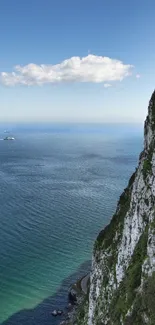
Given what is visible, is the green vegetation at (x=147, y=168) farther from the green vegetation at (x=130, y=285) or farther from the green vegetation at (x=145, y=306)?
the green vegetation at (x=145, y=306)

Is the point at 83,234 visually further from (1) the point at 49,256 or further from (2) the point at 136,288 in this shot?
(2) the point at 136,288

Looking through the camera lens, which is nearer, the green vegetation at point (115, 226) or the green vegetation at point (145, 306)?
the green vegetation at point (145, 306)

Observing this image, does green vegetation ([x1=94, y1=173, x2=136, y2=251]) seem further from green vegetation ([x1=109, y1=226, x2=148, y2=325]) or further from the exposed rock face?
green vegetation ([x1=109, y1=226, x2=148, y2=325])

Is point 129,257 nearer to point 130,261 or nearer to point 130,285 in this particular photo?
point 130,261

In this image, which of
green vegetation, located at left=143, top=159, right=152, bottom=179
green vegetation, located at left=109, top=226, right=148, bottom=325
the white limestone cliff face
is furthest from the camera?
green vegetation, located at left=143, top=159, right=152, bottom=179

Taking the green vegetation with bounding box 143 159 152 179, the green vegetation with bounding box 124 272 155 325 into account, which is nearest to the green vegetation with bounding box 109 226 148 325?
the green vegetation with bounding box 124 272 155 325

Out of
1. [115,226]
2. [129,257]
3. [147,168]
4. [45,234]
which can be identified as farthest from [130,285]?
[45,234]

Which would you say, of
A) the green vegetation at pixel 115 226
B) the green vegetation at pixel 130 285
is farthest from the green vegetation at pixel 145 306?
the green vegetation at pixel 115 226

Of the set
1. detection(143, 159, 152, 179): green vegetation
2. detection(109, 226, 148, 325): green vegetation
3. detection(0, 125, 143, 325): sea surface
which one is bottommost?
detection(0, 125, 143, 325): sea surface
